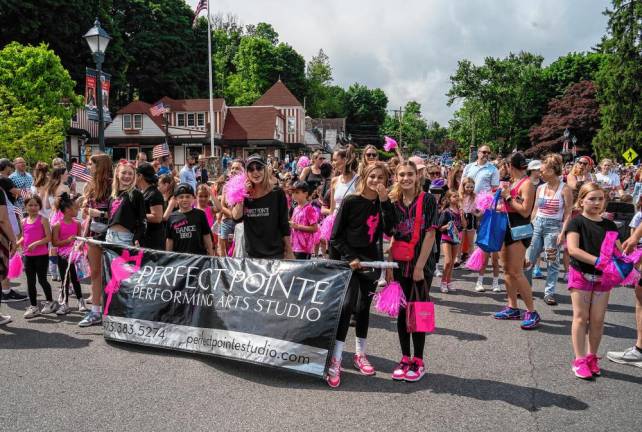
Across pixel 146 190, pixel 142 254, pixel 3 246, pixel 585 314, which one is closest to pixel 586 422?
pixel 585 314

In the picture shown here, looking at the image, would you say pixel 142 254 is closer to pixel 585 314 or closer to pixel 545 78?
pixel 585 314

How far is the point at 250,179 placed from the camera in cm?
534

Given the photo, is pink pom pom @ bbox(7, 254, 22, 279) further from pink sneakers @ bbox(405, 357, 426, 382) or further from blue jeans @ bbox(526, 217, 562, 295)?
blue jeans @ bbox(526, 217, 562, 295)

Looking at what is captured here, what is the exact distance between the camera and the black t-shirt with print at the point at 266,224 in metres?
5.37

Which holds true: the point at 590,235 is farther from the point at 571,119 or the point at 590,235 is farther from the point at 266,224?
the point at 571,119

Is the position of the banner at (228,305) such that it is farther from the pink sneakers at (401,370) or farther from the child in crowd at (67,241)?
the child in crowd at (67,241)

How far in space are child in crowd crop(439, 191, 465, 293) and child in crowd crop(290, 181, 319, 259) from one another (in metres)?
2.04

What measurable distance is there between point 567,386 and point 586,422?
0.73m

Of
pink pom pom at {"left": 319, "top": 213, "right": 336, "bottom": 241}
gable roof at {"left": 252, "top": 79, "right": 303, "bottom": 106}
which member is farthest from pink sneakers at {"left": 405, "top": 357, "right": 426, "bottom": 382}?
gable roof at {"left": 252, "top": 79, "right": 303, "bottom": 106}

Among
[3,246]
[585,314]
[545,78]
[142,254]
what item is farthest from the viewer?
[545,78]

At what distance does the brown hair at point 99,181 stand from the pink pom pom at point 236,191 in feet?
5.62

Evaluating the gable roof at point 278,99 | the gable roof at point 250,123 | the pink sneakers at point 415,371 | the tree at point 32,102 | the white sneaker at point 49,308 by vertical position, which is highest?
the gable roof at point 278,99

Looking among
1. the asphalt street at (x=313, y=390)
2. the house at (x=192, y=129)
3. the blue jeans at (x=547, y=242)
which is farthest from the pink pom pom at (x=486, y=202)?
the house at (x=192, y=129)

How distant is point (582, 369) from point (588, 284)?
79 centimetres
